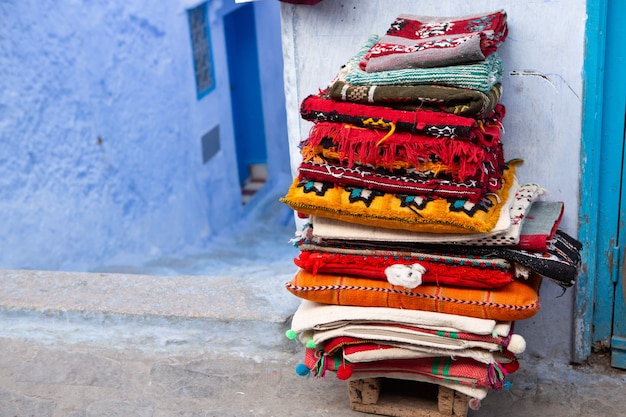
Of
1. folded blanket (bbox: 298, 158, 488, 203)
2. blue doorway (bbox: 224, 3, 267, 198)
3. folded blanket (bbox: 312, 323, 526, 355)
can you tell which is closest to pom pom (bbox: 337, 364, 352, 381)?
folded blanket (bbox: 312, 323, 526, 355)

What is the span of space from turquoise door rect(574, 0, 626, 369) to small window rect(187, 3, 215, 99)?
622 centimetres

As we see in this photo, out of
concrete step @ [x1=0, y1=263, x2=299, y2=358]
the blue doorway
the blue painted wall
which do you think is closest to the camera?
concrete step @ [x1=0, y1=263, x2=299, y2=358]

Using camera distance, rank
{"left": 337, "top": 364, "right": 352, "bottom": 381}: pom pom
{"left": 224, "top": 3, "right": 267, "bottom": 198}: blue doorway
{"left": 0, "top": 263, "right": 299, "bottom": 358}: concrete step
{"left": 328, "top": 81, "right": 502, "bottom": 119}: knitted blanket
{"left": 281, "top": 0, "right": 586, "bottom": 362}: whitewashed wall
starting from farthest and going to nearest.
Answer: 1. {"left": 224, "top": 3, "right": 267, "bottom": 198}: blue doorway
2. {"left": 0, "top": 263, "right": 299, "bottom": 358}: concrete step
3. {"left": 281, "top": 0, "right": 586, "bottom": 362}: whitewashed wall
4. {"left": 337, "top": 364, "right": 352, "bottom": 381}: pom pom
5. {"left": 328, "top": 81, "right": 502, "bottom": 119}: knitted blanket

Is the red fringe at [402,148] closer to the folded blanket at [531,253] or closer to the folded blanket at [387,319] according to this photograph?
the folded blanket at [531,253]

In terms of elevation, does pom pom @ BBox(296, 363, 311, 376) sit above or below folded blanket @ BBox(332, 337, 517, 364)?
below

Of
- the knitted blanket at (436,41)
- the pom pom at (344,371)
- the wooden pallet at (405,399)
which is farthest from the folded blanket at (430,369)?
the knitted blanket at (436,41)

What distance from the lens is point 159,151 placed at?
25.4ft

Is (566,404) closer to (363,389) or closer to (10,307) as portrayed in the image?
(363,389)

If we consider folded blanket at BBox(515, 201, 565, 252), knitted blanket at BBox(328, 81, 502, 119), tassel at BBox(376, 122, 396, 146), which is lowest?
folded blanket at BBox(515, 201, 565, 252)

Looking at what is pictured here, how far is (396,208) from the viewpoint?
2430 millimetres

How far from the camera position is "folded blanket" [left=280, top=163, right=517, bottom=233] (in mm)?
2369

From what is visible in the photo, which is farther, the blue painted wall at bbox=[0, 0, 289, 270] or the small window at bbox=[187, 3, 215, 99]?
the small window at bbox=[187, 3, 215, 99]

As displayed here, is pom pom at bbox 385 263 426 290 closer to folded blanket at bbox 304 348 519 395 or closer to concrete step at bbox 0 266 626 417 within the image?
folded blanket at bbox 304 348 519 395

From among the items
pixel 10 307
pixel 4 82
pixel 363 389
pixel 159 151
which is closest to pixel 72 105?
pixel 4 82
